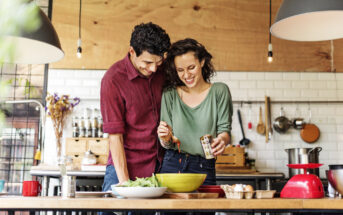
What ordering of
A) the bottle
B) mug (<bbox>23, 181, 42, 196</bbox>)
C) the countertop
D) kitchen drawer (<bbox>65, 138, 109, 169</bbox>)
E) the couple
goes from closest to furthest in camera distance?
mug (<bbox>23, 181, 42, 196</bbox>) → the couple → the countertop → kitchen drawer (<bbox>65, 138, 109, 169</bbox>) → the bottle

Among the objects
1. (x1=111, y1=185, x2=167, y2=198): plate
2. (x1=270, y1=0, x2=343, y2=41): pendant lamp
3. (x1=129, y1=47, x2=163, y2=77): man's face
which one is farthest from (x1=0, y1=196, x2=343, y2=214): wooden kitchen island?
Result: (x1=270, y1=0, x2=343, y2=41): pendant lamp

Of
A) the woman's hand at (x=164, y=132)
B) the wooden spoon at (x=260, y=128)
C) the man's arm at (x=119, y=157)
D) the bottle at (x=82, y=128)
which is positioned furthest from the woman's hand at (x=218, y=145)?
the wooden spoon at (x=260, y=128)

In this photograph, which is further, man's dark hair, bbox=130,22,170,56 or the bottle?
the bottle

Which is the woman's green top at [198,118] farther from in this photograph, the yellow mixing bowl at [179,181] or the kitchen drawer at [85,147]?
the kitchen drawer at [85,147]

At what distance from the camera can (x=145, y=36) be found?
7.50 feet

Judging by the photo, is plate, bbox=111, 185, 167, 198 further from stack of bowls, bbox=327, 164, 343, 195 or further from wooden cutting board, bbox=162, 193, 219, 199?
stack of bowls, bbox=327, 164, 343, 195

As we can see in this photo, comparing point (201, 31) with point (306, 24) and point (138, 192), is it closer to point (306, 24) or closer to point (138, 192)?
point (306, 24)

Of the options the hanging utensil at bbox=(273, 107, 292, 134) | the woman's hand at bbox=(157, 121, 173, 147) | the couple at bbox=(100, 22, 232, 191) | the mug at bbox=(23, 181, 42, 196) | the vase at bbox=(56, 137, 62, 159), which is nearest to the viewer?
the mug at bbox=(23, 181, 42, 196)

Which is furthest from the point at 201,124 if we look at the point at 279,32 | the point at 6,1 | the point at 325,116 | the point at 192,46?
the point at 325,116

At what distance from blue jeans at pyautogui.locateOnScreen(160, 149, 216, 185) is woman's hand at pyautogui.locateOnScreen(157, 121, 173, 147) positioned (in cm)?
13

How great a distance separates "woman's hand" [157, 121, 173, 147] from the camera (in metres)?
2.26

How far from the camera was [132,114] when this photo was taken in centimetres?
243

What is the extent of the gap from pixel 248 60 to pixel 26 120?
3.33 meters

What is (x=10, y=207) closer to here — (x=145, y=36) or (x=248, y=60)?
(x=145, y=36)
